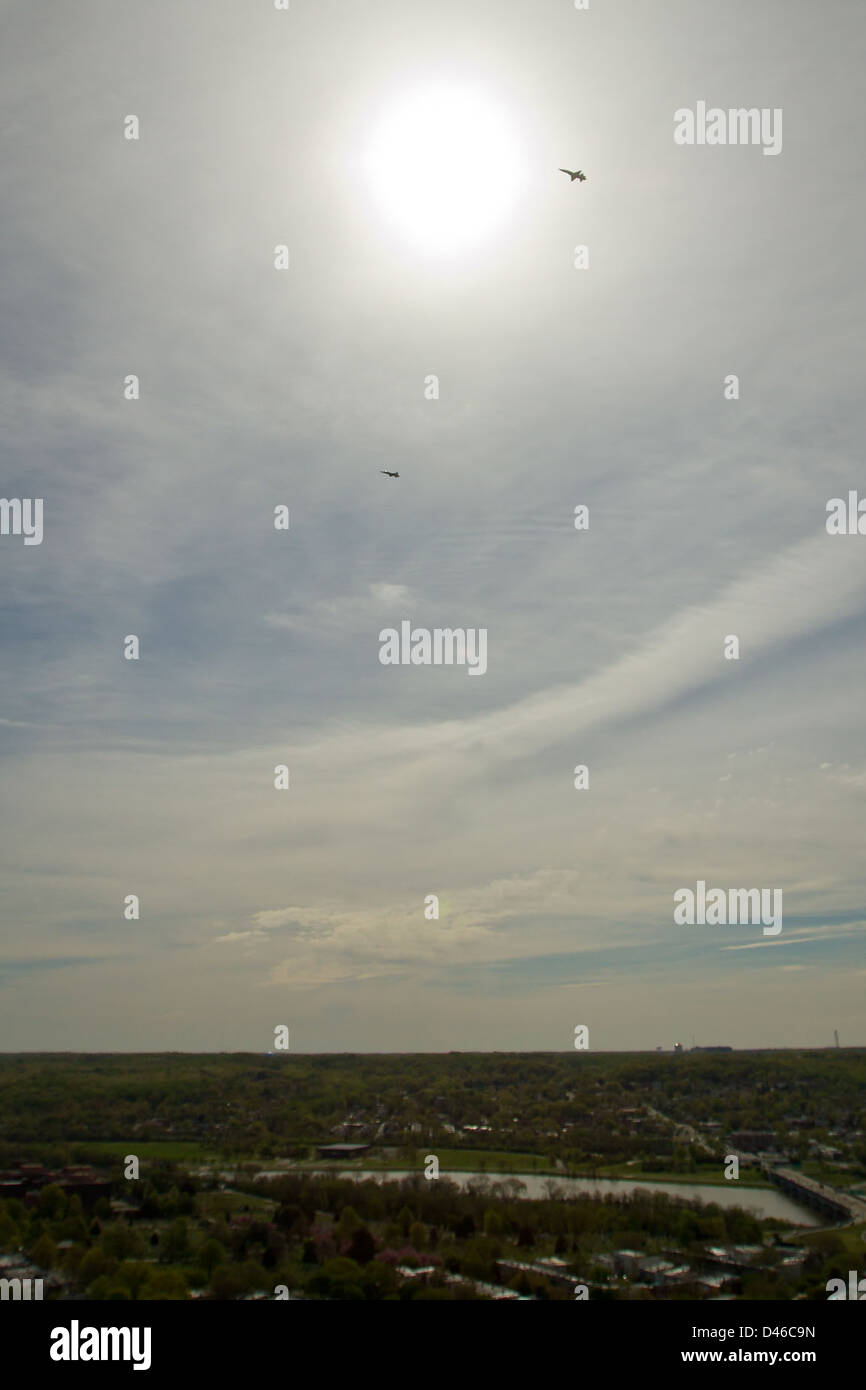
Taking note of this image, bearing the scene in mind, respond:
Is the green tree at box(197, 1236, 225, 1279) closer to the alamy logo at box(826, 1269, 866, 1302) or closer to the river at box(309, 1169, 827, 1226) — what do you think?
the river at box(309, 1169, 827, 1226)

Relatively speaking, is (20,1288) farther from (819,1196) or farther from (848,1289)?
(819,1196)

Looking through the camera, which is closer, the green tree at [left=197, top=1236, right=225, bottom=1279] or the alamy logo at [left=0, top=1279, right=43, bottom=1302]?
the alamy logo at [left=0, top=1279, right=43, bottom=1302]

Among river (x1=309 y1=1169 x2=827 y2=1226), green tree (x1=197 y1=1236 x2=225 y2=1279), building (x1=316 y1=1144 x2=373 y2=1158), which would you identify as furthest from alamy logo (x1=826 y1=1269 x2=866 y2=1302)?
building (x1=316 y1=1144 x2=373 y2=1158)
